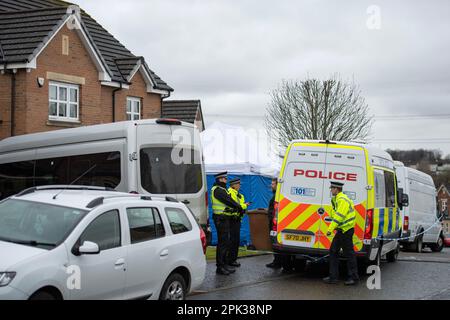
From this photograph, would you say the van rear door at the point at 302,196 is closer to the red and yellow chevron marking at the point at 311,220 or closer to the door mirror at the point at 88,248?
the red and yellow chevron marking at the point at 311,220

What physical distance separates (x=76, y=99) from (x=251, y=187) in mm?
6661

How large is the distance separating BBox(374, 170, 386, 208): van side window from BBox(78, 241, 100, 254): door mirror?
24.4ft

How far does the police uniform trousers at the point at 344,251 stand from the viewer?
12094mm

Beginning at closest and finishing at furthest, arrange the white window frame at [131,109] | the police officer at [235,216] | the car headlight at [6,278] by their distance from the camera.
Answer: the car headlight at [6,278], the police officer at [235,216], the white window frame at [131,109]

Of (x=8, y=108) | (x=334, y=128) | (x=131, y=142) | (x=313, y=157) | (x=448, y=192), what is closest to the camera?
(x=131, y=142)

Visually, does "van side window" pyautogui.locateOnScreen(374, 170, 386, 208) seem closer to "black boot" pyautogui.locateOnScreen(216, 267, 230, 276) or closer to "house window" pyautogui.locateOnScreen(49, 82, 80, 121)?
"black boot" pyautogui.locateOnScreen(216, 267, 230, 276)

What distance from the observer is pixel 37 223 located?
7.65 metres

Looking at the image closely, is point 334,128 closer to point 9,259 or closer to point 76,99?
point 76,99

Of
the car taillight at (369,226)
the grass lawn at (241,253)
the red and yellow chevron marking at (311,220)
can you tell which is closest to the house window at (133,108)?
the grass lawn at (241,253)

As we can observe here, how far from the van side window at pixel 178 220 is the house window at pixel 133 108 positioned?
16215 mm

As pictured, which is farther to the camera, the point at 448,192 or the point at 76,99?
the point at 448,192

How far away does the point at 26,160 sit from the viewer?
14.6 m

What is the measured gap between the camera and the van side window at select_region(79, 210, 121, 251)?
24.6ft
